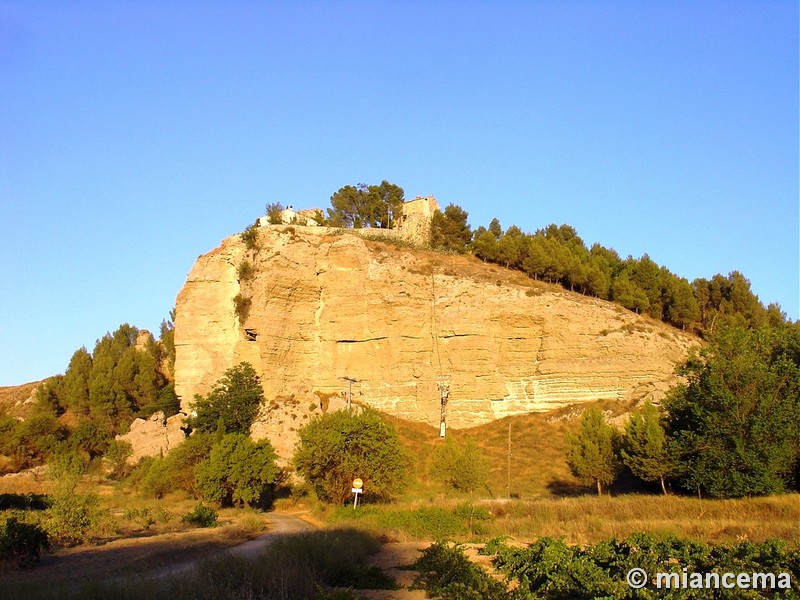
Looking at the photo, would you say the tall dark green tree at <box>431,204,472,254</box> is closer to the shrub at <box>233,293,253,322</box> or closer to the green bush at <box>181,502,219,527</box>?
the shrub at <box>233,293,253,322</box>

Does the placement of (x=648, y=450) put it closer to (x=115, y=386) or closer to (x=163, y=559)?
(x=163, y=559)

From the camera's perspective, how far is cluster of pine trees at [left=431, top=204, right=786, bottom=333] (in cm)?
5344

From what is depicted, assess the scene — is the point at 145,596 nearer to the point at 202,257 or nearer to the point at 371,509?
the point at 371,509

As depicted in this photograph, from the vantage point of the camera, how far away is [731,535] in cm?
1861

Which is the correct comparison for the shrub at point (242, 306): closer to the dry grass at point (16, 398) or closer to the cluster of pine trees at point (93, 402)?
the cluster of pine trees at point (93, 402)

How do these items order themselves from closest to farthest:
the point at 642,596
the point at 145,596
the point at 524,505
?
1. the point at 145,596
2. the point at 642,596
3. the point at 524,505

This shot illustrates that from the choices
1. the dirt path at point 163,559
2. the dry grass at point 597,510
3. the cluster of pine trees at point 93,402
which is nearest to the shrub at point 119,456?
the cluster of pine trees at point 93,402

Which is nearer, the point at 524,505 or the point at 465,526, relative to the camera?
the point at 465,526

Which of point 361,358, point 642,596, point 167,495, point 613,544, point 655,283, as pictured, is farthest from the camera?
point 655,283

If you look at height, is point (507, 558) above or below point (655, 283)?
below

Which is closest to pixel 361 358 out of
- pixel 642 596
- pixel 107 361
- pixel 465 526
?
pixel 465 526

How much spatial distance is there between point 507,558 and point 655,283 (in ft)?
155

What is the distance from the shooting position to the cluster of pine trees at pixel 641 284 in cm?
5344

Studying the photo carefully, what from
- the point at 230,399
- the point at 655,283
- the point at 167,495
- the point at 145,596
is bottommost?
the point at 167,495
